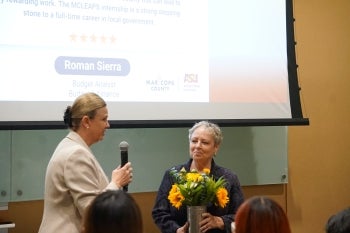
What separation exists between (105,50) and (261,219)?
6.45 ft

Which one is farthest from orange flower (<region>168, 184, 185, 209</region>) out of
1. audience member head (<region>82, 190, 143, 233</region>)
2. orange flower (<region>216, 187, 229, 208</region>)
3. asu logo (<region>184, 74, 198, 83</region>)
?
asu logo (<region>184, 74, 198, 83</region>)

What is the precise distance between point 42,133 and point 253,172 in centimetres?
162

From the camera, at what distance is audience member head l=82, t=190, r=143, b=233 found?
1283 mm

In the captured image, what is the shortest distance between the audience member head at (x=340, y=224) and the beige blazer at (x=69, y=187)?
0.95 m

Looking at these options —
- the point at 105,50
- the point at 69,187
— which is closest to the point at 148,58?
the point at 105,50

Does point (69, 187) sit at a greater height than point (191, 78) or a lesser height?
lesser

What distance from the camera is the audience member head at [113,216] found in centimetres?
128

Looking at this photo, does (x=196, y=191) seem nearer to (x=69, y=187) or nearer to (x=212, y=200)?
(x=212, y=200)

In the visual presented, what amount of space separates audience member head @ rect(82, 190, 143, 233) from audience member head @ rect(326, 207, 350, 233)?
0.58m

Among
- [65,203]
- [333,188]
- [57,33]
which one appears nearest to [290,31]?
[333,188]

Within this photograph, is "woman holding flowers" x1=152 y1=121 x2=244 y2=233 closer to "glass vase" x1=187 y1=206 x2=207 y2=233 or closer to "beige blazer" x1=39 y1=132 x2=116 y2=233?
"glass vase" x1=187 y1=206 x2=207 y2=233

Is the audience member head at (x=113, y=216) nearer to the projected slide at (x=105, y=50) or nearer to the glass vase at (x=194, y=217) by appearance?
the glass vase at (x=194, y=217)

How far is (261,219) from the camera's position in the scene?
1.42 metres

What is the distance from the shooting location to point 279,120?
3.65 m
